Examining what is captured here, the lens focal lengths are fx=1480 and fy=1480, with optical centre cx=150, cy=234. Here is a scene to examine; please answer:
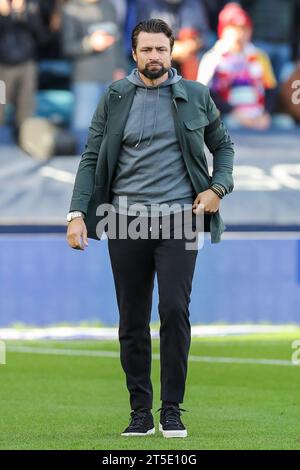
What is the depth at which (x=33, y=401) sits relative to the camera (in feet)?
28.4

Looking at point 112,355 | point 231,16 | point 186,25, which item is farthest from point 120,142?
point 231,16

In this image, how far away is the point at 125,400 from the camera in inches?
344

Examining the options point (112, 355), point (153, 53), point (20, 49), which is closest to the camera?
point (153, 53)

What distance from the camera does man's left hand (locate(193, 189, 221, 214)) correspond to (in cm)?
668

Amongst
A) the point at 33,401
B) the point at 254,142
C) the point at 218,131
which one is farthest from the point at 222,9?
the point at 218,131

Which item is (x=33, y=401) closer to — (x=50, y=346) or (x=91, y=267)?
(x=50, y=346)

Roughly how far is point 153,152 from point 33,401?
8.05 ft

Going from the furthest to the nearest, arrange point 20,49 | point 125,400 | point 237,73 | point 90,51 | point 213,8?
point 237,73
point 213,8
point 90,51
point 20,49
point 125,400

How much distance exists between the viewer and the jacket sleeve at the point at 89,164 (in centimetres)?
682

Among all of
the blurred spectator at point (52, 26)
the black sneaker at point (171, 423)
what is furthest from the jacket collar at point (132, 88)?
the blurred spectator at point (52, 26)

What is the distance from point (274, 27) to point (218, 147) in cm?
940

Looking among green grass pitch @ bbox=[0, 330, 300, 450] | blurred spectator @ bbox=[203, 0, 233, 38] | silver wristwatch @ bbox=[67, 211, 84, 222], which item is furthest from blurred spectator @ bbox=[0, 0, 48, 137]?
silver wristwatch @ bbox=[67, 211, 84, 222]

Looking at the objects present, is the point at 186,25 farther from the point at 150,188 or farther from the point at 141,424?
the point at 141,424

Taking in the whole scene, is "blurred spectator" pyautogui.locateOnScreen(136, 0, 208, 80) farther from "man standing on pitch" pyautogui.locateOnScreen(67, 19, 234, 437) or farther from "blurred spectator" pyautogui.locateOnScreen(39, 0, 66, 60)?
"man standing on pitch" pyautogui.locateOnScreen(67, 19, 234, 437)
